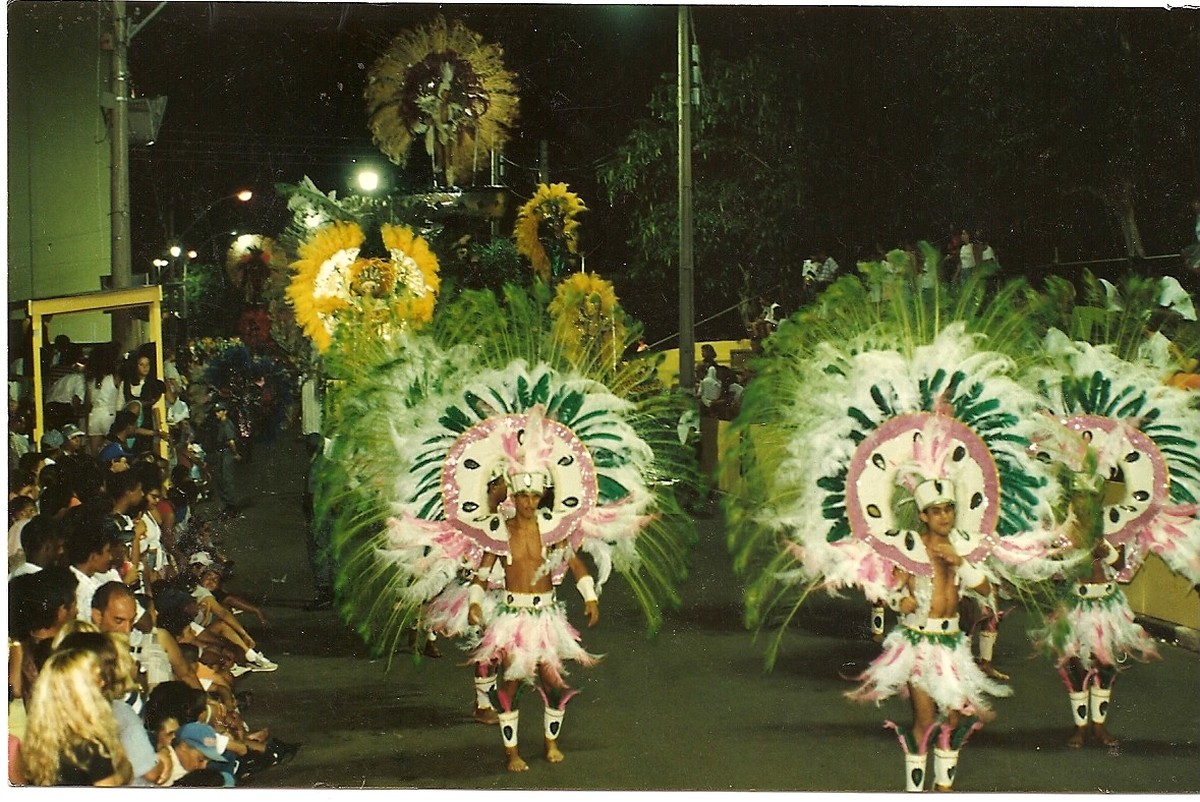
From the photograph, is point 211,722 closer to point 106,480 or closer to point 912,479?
point 106,480

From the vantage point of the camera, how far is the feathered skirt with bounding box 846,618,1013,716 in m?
5.60

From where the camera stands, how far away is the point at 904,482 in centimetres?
567

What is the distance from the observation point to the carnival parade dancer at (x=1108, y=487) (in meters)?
5.95

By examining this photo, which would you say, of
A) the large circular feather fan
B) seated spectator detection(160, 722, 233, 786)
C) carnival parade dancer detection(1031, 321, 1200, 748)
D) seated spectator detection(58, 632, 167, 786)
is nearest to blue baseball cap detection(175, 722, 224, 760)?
seated spectator detection(160, 722, 233, 786)

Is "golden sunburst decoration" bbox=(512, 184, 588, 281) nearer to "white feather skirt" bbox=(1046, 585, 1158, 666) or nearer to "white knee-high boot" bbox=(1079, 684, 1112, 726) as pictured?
"white feather skirt" bbox=(1046, 585, 1158, 666)

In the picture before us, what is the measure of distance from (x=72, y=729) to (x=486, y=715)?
68.1 inches

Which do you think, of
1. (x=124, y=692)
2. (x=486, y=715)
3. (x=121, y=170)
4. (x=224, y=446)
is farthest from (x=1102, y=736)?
(x=121, y=170)

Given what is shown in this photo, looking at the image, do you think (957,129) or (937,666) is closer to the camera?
(937,666)

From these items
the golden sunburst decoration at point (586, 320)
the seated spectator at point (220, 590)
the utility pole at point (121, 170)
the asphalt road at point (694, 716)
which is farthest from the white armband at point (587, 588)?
the utility pole at point (121, 170)

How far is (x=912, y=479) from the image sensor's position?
566cm

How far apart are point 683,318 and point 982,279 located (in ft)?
4.19

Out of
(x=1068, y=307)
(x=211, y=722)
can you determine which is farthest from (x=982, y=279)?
(x=211, y=722)

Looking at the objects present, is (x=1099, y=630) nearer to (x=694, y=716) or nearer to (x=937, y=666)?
(x=937, y=666)

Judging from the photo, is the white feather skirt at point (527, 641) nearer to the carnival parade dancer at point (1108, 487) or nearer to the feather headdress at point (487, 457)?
the feather headdress at point (487, 457)
